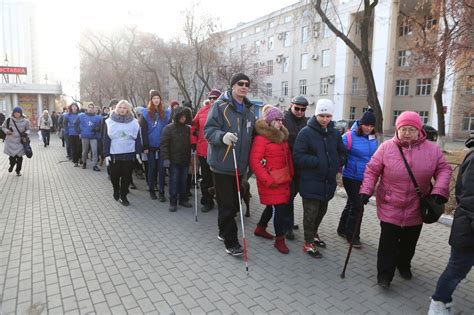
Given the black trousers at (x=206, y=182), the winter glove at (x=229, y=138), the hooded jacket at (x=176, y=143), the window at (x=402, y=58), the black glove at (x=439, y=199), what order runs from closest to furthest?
1. the black glove at (x=439, y=199)
2. the winter glove at (x=229, y=138)
3. the hooded jacket at (x=176, y=143)
4. the black trousers at (x=206, y=182)
5. the window at (x=402, y=58)

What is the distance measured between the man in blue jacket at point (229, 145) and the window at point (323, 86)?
3653cm

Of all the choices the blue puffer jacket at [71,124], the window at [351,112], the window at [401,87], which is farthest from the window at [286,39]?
the blue puffer jacket at [71,124]

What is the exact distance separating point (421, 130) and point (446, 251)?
227 centimetres

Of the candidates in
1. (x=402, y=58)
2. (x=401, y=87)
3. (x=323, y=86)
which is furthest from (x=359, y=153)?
(x=401, y=87)

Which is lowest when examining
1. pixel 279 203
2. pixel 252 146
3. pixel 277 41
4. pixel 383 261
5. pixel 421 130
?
pixel 383 261

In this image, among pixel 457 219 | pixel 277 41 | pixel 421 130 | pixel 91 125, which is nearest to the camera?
pixel 457 219

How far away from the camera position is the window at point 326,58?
38.1 meters

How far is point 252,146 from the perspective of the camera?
14.0 feet

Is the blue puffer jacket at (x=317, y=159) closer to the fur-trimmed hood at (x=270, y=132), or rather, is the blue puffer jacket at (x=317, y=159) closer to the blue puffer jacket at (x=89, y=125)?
the fur-trimmed hood at (x=270, y=132)

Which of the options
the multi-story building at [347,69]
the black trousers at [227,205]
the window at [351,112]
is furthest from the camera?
the window at [351,112]

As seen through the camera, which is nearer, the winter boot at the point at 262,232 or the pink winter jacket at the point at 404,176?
the pink winter jacket at the point at 404,176

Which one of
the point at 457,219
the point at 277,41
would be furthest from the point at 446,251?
the point at 277,41

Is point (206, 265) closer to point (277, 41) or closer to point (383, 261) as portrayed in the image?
point (383, 261)

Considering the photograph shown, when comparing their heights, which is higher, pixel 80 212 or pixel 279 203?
pixel 279 203
